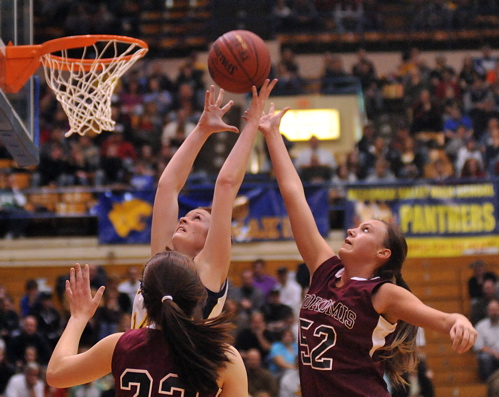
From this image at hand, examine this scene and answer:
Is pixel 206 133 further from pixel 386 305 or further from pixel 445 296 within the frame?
pixel 445 296

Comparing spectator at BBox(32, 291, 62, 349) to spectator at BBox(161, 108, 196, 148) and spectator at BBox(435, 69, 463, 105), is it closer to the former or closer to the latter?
spectator at BBox(161, 108, 196, 148)

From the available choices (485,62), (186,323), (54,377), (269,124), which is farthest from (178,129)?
(186,323)

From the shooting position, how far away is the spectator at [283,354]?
791 centimetres

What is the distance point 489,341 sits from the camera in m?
8.78

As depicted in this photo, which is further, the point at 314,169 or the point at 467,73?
the point at 467,73

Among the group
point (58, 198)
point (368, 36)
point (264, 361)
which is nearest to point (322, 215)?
point (264, 361)

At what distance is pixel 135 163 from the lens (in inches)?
460

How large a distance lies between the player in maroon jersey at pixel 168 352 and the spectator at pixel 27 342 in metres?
6.23

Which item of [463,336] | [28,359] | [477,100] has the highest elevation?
[477,100]

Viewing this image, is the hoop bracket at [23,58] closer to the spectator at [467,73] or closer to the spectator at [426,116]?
the spectator at [426,116]

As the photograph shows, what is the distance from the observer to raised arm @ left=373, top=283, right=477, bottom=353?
8.23 ft

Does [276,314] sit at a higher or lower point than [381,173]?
lower

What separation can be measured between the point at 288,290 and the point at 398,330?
6365 mm

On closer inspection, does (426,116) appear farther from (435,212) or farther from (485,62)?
(435,212)
